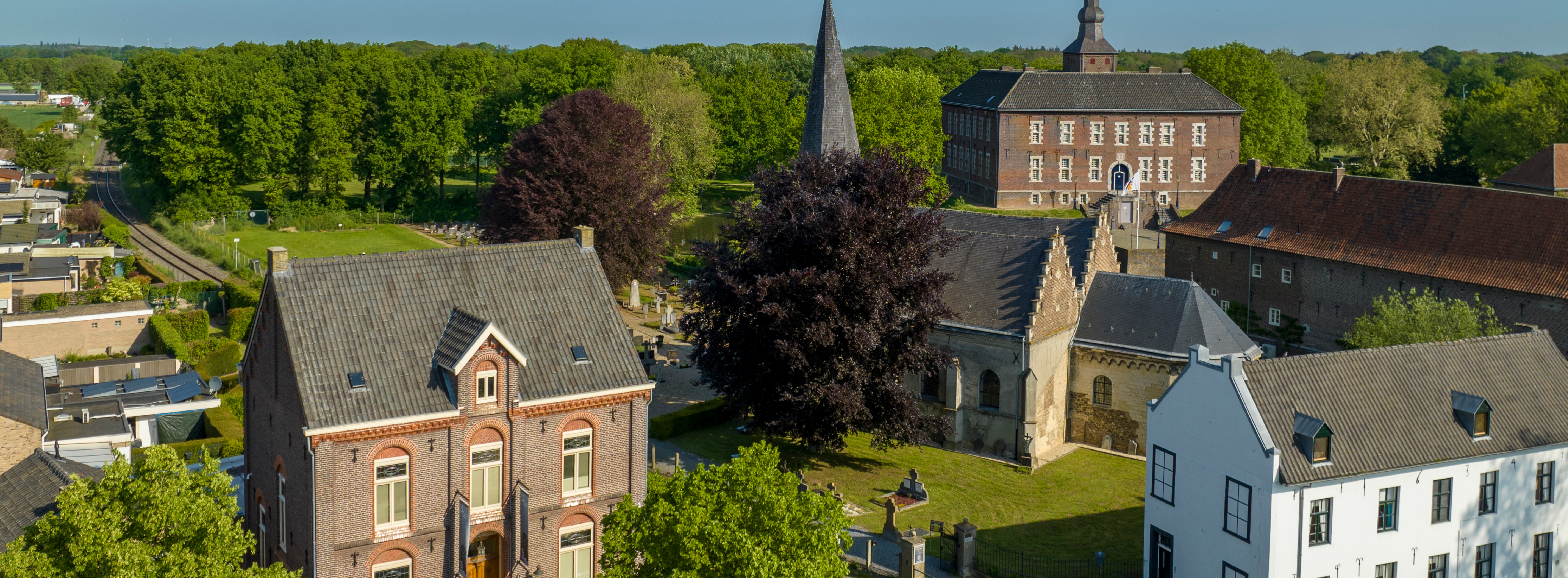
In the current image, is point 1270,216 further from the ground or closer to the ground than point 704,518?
further from the ground

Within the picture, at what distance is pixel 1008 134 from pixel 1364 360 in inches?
2506

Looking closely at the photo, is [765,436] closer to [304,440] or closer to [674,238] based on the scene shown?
[304,440]

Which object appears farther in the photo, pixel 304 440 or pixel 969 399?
pixel 969 399

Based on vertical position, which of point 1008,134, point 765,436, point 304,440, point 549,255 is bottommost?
point 765,436

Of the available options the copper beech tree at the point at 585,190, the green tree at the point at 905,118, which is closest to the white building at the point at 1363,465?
the copper beech tree at the point at 585,190

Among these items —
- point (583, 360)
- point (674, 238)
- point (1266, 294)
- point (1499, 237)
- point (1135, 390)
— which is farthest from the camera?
point (674, 238)

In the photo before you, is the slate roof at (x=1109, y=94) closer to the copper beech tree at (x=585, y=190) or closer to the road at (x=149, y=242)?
the copper beech tree at (x=585, y=190)

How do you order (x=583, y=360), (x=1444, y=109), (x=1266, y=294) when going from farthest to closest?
1. (x=1444, y=109)
2. (x=1266, y=294)
3. (x=583, y=360)

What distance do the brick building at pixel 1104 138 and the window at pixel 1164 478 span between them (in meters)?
63.2

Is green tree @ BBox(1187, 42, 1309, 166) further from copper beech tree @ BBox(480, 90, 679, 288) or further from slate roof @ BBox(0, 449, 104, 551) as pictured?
slate roof @ BBox(0, 449, 104, 551)

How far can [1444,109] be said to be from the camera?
115 meters

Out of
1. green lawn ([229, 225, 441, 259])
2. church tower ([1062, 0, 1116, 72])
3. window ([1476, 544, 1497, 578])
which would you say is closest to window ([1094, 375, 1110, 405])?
window ([1476, 544, 1497, 578])

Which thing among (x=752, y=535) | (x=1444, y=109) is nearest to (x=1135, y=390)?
(x=752, y=535)

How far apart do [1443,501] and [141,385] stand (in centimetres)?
4072
